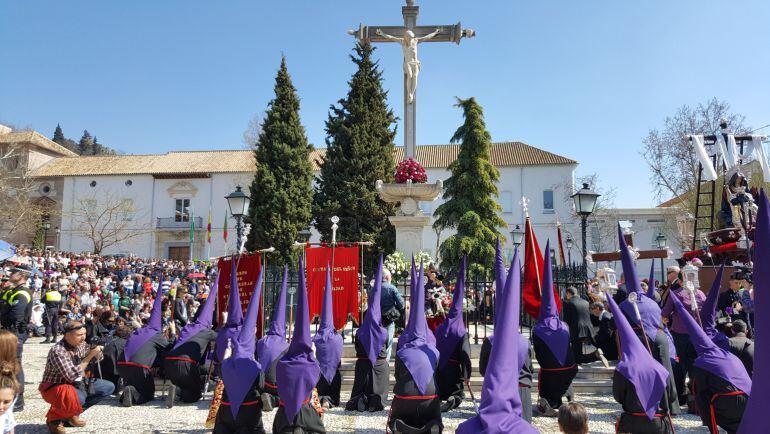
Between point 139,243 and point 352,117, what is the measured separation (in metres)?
27.6

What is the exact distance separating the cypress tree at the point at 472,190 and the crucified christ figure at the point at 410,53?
11384 mm

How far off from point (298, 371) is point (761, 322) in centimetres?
455

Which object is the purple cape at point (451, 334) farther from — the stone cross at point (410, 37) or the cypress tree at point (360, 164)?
the cypress tree at point (360, 164)

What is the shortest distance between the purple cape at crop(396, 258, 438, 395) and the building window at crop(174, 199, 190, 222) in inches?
1786

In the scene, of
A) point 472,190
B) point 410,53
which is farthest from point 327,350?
point 472,190

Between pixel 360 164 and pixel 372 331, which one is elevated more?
pixel 360 164

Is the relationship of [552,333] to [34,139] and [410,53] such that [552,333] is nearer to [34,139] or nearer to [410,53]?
[410,53]

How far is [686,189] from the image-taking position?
29.5 metres

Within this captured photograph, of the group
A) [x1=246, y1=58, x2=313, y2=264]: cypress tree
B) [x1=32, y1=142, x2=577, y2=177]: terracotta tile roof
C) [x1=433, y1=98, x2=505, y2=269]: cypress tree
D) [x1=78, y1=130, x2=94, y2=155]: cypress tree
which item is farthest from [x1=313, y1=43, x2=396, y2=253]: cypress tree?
[x1=78, y1=130, x2=94, y2=155]: cypress tree

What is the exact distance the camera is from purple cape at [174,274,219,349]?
819 cm

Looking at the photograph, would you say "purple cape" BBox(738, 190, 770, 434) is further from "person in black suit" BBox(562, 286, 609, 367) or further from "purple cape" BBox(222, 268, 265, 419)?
"person in black suit" BBox(562, 286, 609, 367)

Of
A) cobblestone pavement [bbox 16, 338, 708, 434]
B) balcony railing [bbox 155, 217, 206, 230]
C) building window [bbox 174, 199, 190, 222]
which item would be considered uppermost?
building window [bbox 174, 199, 190, 222]

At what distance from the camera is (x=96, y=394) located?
7051 mm

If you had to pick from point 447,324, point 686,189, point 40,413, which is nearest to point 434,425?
point 447,324
